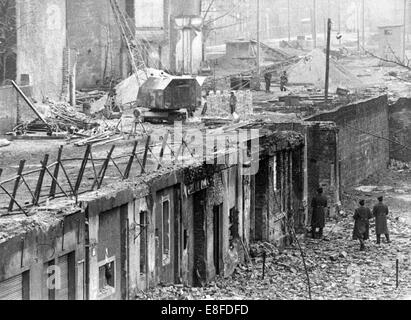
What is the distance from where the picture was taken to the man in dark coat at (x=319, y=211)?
29188mm

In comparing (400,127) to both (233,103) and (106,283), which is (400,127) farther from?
(106,283)

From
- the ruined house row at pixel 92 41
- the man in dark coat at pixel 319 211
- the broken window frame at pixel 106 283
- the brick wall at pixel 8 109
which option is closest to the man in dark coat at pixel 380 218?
the man in dark coat at pixel 319 211

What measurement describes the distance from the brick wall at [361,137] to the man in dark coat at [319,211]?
683cm

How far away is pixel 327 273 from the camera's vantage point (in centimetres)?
2542

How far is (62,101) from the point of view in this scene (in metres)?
37.7

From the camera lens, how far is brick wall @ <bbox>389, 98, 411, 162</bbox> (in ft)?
147

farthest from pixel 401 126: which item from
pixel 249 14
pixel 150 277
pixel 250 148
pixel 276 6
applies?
pixel 276 6

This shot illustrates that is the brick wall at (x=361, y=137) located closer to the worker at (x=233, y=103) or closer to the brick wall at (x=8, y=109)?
the worker at (x=233, y=103)

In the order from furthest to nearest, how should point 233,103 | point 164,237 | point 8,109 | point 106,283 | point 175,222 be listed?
point 233,103
point 8,109
point 175,222
point 164,237
point 106,283

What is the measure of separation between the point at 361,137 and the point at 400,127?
5358mm

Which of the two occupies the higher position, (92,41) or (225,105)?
(92,41)

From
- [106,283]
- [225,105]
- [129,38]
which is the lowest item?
[106,283]

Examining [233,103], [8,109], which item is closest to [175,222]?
[8,109]
